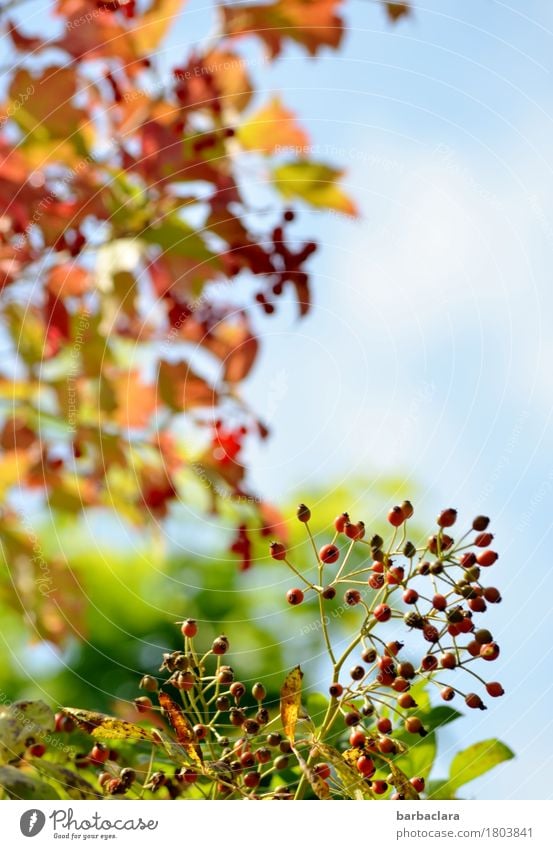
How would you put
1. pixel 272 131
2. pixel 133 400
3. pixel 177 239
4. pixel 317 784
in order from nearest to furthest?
pixel 317 784
pixel 177 239
pixel 272 131
pixel 133 400

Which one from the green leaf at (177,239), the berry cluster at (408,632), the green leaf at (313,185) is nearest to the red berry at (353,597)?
the berry cluster at (408,632)

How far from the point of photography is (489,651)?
719 mm

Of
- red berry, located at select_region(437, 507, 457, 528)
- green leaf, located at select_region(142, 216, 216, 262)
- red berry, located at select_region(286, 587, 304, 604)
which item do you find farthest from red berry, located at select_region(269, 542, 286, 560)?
green leaf, located at select_region(142, 216, 216, 262)

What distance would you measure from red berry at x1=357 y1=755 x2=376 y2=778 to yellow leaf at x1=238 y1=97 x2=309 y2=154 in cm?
98

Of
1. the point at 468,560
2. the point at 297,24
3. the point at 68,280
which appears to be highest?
the point at 297,24

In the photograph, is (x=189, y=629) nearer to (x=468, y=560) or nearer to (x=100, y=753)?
(x=100, y=753)

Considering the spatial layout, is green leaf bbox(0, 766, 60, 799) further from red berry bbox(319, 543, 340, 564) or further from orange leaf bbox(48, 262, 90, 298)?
orange leaf bbox(48, 262, 90, 298)

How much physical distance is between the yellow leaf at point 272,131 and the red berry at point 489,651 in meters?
0.93

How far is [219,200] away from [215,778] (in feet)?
2.77

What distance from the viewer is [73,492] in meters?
1.59

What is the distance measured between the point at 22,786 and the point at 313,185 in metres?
1.01

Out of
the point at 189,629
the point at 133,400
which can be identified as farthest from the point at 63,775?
the point at 133,400

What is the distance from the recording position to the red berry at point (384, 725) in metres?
0.72

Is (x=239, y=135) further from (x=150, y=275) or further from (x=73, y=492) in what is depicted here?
(x=73, y=492)
